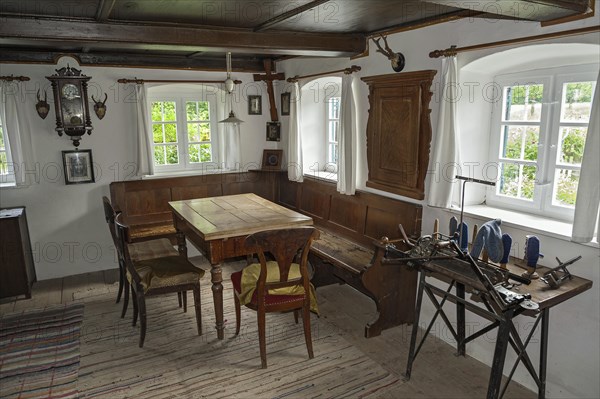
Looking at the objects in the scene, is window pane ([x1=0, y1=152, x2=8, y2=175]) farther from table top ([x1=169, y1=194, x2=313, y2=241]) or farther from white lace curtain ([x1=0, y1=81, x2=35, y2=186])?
table top ([x1=169, y1=194, x2=313, y2=241])

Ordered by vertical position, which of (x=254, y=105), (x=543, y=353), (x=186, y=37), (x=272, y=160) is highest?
(x=186, y=37)

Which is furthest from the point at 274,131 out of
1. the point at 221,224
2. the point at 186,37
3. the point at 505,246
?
the point at 505,246

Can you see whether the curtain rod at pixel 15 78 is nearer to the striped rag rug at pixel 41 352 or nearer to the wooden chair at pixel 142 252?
the wooden chair at pixel 142 252

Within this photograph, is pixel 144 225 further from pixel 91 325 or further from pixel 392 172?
pixel 392 172

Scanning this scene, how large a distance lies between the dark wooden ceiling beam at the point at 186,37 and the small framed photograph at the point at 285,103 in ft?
5.16

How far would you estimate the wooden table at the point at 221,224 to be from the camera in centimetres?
332

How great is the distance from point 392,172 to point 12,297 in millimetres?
3999

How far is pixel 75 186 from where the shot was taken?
498 centimetres

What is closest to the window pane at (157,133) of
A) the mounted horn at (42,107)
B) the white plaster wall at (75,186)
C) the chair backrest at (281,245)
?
the white plaster wall at (75,186)

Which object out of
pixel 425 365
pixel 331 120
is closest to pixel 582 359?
pixel 425 365

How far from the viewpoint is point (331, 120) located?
5.33m

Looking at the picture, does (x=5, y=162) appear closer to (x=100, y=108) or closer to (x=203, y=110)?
(x=100, y=108)

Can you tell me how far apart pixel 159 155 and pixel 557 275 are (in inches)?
180

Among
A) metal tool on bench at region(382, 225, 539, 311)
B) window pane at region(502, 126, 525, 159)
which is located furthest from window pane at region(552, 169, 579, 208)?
metal tool on bench at region(382, 225, 539, 311)
